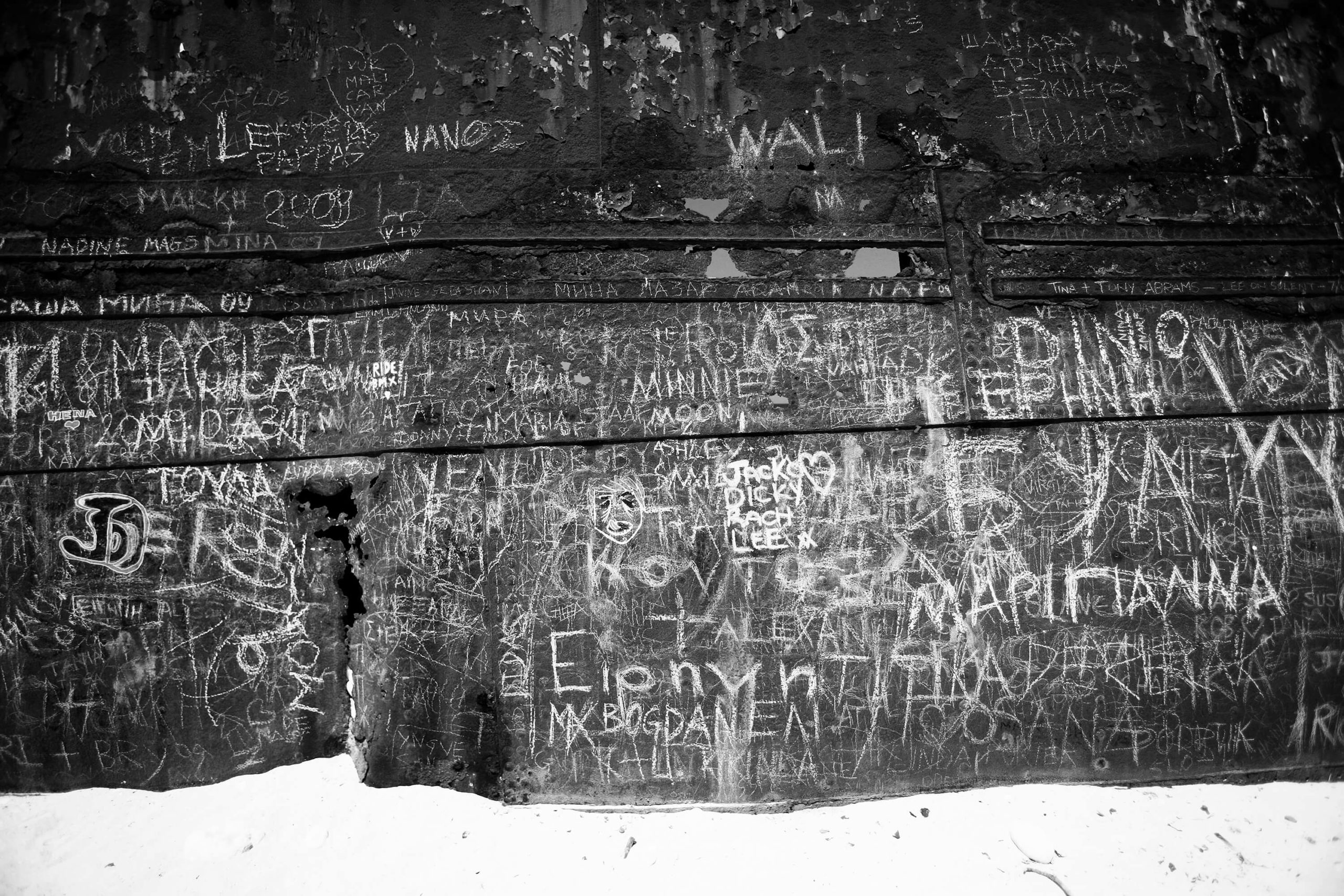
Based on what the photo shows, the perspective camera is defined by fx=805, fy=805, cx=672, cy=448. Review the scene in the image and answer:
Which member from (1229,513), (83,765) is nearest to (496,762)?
(83,765)

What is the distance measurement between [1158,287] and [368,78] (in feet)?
14.5

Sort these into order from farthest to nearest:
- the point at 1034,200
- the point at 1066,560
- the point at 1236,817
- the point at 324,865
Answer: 1. the point at 1034,200
2. the point at 1066,560
3. the point at 1236,817
4. the point at 324,865

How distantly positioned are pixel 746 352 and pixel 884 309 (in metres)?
0.78

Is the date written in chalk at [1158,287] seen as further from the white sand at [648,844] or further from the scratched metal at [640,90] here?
the white sand at [648,844]

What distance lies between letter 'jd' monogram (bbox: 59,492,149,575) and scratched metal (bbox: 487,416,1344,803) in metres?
1.77

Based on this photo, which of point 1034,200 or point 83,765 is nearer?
point 83,765

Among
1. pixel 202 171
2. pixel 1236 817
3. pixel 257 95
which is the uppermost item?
pixel 257 95

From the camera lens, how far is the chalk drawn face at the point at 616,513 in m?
4.02

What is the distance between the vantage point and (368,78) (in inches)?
170

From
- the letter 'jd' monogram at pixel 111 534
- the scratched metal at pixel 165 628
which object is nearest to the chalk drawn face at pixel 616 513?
the scratched metal at pixel 165 628

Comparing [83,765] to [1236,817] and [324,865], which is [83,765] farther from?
[1236,817]

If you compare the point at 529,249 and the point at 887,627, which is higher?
the point at 529,249

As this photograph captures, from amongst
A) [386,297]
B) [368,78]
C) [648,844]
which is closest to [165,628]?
[386,297]

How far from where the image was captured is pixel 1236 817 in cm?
388
